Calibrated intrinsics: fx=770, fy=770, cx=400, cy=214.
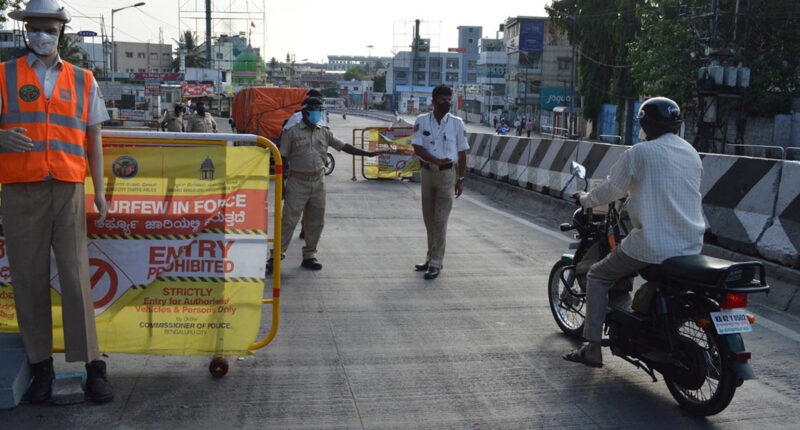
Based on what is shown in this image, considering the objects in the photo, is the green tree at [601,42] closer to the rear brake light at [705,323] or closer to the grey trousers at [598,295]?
the grey trousers at [598,295]

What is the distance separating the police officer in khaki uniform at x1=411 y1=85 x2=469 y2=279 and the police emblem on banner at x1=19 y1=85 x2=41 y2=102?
15.6 feet

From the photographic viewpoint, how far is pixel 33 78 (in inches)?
168

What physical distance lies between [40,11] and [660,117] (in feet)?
12.0

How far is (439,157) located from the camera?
8.55 m

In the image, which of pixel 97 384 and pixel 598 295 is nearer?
pixel 97 384

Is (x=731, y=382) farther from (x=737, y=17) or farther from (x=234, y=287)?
(x=737, y=17)

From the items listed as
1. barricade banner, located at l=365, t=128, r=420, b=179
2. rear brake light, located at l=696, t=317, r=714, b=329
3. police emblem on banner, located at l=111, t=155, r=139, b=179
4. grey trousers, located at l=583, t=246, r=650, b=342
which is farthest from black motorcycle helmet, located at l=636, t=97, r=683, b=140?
barricade banner, located at l=365, t=128, r=420, b=179

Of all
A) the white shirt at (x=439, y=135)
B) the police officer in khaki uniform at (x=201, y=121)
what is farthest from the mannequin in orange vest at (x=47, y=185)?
the police officer in khaki uniform at (x=201, y=121)

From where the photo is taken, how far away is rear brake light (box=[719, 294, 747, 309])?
4.39m

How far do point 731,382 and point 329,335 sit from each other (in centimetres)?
298

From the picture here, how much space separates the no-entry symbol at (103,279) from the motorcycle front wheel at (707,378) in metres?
3.53

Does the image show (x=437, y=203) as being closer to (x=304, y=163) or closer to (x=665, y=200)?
(x=304, y=163)

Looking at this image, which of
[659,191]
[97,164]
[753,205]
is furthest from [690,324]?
[753,205]

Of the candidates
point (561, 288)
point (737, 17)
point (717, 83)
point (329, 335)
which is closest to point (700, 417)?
point (561, 288)
